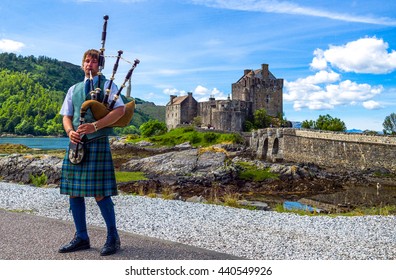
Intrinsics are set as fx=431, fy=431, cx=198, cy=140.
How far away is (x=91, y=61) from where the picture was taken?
18.1 feet

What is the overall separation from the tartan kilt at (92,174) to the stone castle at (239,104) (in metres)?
61.4

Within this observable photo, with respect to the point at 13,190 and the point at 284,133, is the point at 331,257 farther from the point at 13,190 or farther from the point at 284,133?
the point at 284,133

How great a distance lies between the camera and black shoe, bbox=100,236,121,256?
5418mm

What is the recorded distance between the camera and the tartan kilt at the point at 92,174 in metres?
5.43

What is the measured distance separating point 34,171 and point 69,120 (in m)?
19.5

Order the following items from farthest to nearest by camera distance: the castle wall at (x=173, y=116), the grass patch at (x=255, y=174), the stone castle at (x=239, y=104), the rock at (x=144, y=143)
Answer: the castle wall at (x=173, y=116) → the stone castle at (x=239, y=104) → the rock at (x=144, y=143) → the grass patch at (x=255, y=174)

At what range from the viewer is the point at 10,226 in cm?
709

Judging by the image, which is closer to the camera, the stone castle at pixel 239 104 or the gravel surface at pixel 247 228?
the gravel surface at pixel 247 228

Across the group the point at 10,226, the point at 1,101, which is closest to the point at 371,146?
the point at 10,226

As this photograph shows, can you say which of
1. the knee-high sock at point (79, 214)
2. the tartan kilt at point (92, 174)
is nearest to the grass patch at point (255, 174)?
the knee-high sock at point (79, 214)

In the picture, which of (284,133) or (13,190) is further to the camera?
(284,133)

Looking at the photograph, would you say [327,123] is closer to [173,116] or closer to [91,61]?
[173,116]

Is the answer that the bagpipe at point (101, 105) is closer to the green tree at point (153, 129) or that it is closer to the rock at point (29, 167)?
the rock at point (29, 167)

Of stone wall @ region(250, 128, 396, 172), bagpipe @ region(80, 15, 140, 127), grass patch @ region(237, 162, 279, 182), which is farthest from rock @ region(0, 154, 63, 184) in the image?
stone wall @ region(250, 128, 396, 172)
